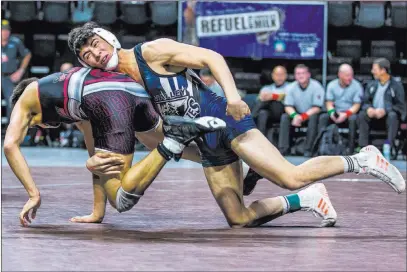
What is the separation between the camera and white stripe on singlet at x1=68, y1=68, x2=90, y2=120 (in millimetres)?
6012

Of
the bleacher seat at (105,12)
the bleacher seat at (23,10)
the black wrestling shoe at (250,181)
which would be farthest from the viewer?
the bleacher seat at (23,10)

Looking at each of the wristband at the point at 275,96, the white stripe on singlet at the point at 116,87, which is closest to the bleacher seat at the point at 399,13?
the wristband at the point at 275,96

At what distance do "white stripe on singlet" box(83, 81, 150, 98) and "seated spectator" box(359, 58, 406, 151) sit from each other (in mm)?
6370

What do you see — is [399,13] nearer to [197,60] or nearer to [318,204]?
[318,204]

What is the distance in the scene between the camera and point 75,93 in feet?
19.7

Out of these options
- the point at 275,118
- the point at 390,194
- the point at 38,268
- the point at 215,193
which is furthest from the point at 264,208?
the point at 275,118

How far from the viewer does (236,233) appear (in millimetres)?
5996

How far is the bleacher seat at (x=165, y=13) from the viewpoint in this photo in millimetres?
13383

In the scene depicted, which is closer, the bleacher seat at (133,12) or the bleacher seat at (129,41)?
the bleacher seat at (129,41)

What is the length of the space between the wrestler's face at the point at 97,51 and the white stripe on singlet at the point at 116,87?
4.6 inches

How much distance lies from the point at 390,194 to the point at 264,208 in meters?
2.56

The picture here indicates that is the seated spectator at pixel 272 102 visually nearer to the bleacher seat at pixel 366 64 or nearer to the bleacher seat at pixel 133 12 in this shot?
the bleacher seat at pixel 366 64

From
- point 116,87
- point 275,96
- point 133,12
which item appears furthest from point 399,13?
point 116,87

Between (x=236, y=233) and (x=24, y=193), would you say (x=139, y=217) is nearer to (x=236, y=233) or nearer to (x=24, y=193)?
(x=236, y=233)
